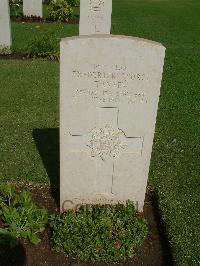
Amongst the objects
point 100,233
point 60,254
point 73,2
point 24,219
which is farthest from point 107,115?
point 73,2

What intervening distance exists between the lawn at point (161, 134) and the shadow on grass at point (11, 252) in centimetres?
111

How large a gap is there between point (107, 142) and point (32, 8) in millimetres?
11777

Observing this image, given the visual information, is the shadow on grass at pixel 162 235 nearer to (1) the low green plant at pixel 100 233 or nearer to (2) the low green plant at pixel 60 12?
(1) the low green plant at pixel 100 233

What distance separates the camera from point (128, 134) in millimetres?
3547

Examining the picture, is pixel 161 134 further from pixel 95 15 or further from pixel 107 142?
pixel 95 15

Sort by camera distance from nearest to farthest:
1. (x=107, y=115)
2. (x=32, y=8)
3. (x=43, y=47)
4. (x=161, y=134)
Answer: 1. (x=107, y=115)
2. (x=161, y=134)
3. (x=43, y=47)
4. (x=32, y=8)

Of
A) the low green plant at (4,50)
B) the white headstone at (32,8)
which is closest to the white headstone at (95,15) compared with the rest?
the low green plant at (4,50)

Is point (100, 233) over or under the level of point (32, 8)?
under

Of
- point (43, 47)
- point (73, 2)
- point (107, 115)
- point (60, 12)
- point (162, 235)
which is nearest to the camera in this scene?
point (107, 115)

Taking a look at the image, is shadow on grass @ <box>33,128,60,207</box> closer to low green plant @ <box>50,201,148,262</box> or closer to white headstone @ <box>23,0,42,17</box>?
low green plant @ <box>50,201,148,262</box>

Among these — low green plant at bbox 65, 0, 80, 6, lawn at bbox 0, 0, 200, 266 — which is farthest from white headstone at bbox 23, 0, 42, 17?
lawn at bbox 0, 0, 200, 266

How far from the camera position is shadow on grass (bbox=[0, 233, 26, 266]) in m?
3.50

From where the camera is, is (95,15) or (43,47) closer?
(43,47)

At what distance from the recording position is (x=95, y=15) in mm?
10000
